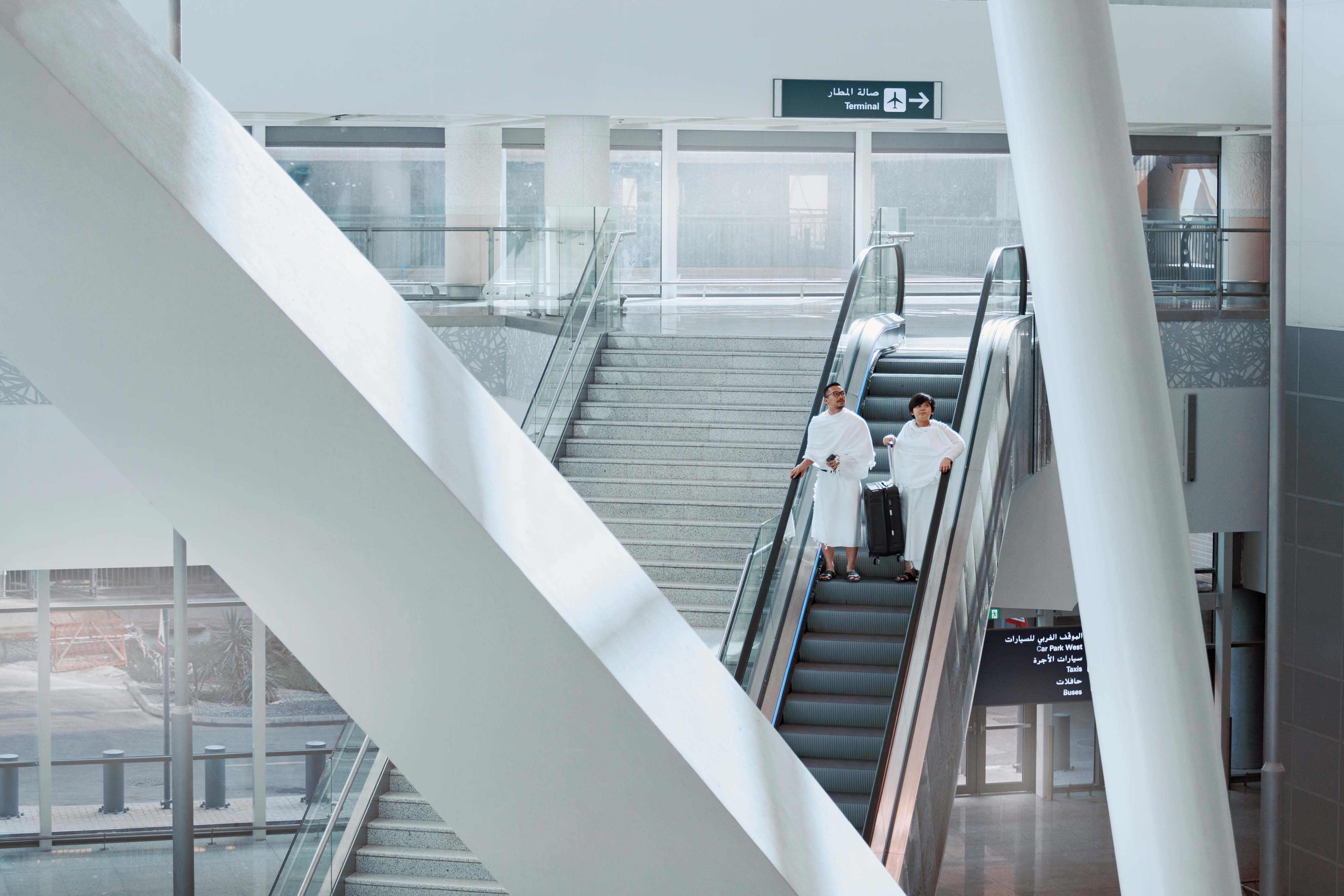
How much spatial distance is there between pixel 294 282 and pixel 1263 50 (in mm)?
19312

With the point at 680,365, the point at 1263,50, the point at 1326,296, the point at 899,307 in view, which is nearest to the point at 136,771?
the point at 680,365

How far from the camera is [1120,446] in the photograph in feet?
5.20

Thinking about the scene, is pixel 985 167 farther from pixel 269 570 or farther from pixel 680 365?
pixel 269 570

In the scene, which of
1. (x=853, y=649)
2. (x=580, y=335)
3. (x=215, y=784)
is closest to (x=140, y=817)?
(x=215, y=784)

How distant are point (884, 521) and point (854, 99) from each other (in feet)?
28.6

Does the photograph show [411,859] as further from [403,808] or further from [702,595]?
[702,595]

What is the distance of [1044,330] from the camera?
167 cm

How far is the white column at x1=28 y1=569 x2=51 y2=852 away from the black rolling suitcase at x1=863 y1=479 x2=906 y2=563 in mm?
12633

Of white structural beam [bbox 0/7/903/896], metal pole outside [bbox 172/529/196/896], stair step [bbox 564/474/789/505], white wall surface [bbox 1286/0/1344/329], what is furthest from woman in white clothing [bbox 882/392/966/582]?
white structural beam [bbox 0/7/903/896]

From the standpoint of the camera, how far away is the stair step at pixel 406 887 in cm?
912

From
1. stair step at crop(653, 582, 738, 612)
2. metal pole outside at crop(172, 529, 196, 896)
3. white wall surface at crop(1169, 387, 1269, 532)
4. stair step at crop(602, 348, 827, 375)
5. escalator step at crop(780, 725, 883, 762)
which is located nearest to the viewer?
metal pole outside at crop(172, 529, 196, 896)

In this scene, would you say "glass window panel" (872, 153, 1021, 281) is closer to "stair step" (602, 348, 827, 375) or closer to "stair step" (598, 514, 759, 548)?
"stair step" (602, 348, 827, 375)

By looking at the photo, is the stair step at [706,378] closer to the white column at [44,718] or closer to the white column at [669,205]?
the white column at [44,718]

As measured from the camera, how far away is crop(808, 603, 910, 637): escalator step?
9211 millimetres
